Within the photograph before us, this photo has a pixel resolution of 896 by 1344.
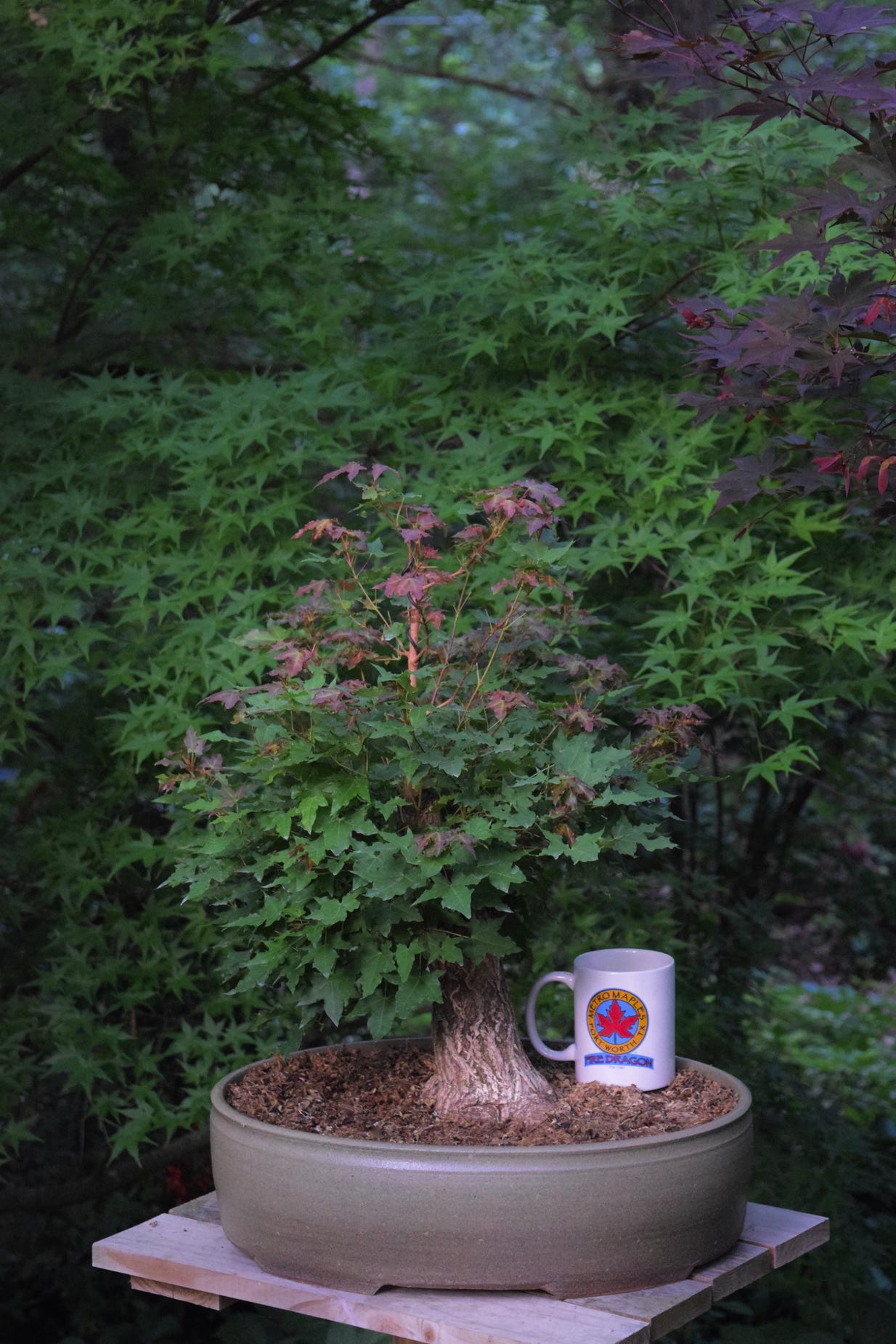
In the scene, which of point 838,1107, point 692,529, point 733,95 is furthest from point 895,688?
point 733,95

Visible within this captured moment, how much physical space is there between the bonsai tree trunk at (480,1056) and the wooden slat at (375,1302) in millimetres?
229

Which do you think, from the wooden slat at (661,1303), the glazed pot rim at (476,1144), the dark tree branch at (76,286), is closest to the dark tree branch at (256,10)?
the dark tree branch at (76,286)

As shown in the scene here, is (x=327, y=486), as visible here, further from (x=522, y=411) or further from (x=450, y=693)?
(x=450, y=693)

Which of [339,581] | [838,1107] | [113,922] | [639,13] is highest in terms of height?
[639,13]

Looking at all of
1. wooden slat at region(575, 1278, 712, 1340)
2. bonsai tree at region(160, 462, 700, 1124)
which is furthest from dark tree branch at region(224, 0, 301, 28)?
wooden slat at region(575, 1278, 712, 1340)

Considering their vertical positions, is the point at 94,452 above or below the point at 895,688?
above

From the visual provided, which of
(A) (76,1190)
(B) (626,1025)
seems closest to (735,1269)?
(B) (626,1025)

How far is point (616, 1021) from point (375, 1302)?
1.24 ft

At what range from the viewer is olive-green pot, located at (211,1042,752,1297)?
1188mm

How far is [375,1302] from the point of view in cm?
122

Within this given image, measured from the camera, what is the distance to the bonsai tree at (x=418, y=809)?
136 cm

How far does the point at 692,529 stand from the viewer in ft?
6.76

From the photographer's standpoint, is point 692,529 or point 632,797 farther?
point 692,529

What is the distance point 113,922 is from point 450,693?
3.53ft
